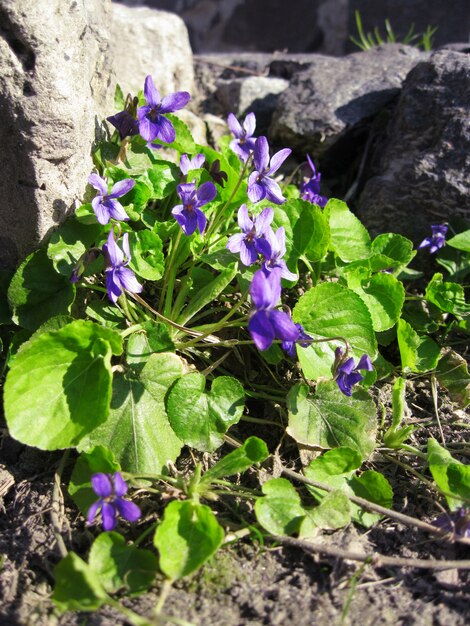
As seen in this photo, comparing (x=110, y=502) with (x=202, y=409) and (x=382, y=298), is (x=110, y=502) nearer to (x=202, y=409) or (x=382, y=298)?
(x=202, y=409)

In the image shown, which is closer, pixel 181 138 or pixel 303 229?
pixel 303 229

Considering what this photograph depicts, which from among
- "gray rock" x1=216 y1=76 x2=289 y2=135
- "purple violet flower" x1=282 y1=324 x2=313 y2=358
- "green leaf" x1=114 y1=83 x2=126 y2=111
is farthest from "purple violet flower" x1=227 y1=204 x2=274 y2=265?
"gray rock" x1=216 y1=76 x2=289 y2=135

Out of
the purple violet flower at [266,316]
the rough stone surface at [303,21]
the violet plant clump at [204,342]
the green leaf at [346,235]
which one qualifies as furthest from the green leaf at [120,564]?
the rough stone surface at [303,21]

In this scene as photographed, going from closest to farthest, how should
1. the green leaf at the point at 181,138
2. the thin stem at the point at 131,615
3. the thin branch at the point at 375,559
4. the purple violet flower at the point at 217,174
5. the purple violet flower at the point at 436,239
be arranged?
the thin stem at the point at 131,615, the thin branch at the point at 375,559, the purple violet flower at the point at 217,174, the green leaf at the point at 181,138, the purple violet flower at the point at 436,239

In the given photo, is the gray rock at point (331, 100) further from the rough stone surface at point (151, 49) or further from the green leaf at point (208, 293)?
the green leaf at point (208, 293)

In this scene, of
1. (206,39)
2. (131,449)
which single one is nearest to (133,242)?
(131,449)

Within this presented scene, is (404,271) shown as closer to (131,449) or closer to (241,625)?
(131,449)

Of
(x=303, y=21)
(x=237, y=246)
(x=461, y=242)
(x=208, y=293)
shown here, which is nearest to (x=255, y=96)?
(x=461, y=242)
